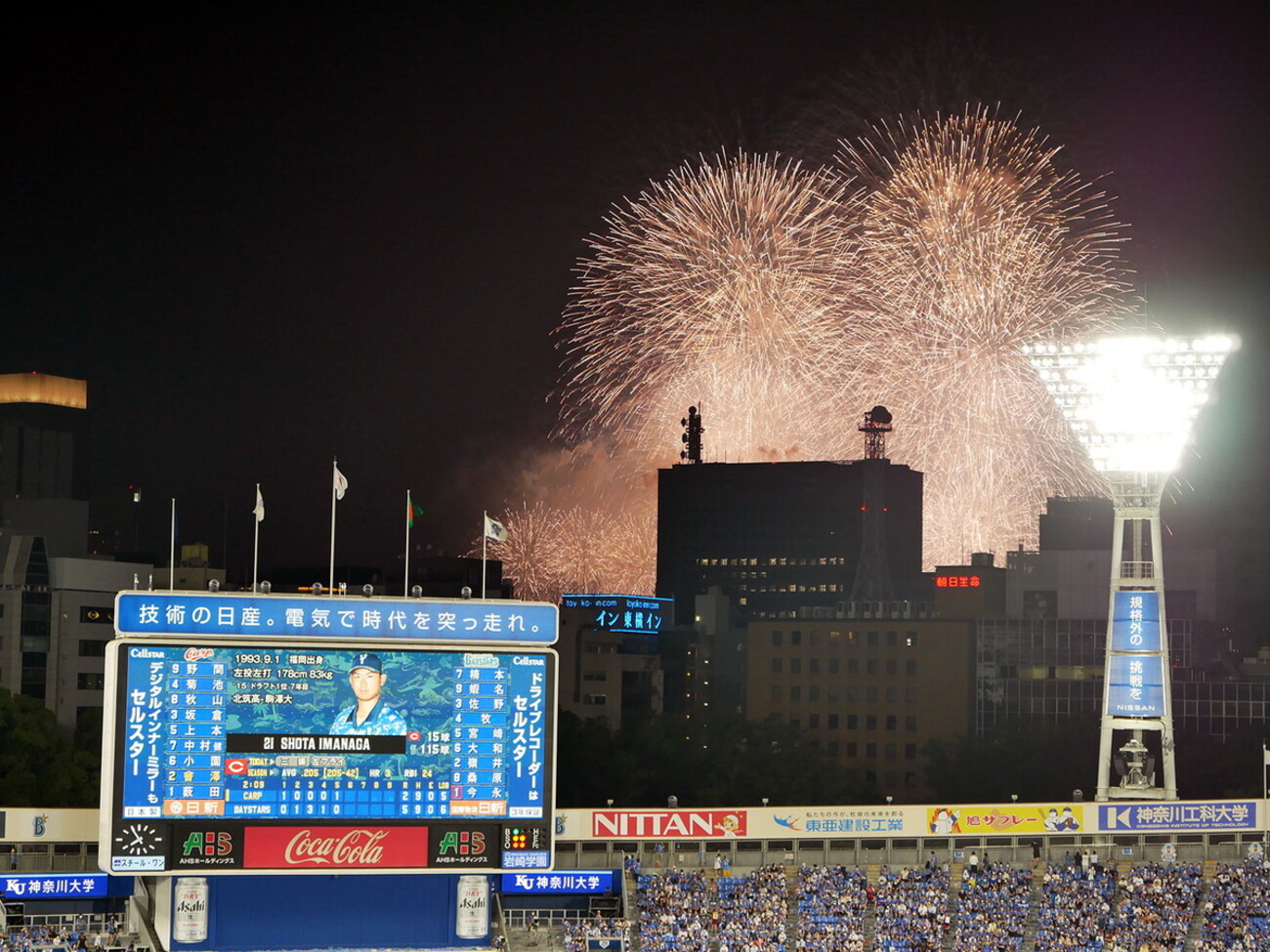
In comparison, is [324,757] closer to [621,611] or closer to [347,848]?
[347,848]

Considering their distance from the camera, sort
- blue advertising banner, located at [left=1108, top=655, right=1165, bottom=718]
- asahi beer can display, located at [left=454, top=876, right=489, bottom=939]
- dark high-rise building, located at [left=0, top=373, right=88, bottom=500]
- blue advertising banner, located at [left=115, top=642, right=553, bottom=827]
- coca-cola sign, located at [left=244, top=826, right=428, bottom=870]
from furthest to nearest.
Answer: dark high-rise building, located at [left=0, top=373, right=88, bottom=500]
blue advertising banner, located at [left=1108, top=655, right=1165, bottom=718]
asahi beer can display, located at [left=454, top=876, right=489, bottom=939]
coca-cola sign, located at [left=244, top=826, right=428, bottom=870]
blue advertising banner, located at [left=115, top=642, right=553, bottom=827]

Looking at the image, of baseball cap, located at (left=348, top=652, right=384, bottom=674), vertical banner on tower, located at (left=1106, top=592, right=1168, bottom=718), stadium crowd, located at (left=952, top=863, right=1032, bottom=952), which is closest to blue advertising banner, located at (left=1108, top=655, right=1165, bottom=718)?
vertical banner on tower, located at (left=1106, top=592, right=1168, bottom=718)

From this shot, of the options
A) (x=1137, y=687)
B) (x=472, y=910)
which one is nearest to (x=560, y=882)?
(x=472, y=910)

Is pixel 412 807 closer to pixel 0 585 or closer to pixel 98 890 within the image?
pixel 98 890

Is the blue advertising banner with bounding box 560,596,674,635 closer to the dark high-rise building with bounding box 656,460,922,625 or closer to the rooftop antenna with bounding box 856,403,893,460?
the rooftop antenna with bounding box 856,403,893,460

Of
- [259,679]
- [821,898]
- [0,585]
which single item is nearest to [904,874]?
[821,898]

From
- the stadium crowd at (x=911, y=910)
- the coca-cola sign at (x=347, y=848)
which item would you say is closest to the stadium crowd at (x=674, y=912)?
the stadium crowd at (x=911, y=910)
